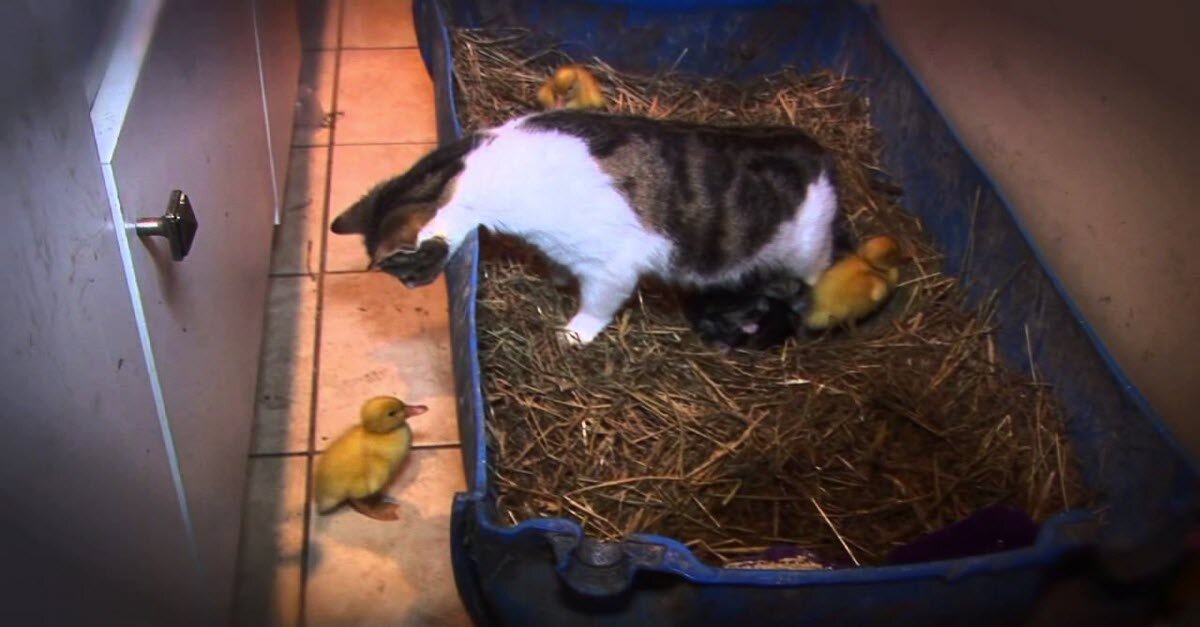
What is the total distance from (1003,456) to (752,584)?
640 millimetres

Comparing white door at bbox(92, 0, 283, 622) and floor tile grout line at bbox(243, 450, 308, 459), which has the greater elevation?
white door at bbox(92, 0, 283, 622)

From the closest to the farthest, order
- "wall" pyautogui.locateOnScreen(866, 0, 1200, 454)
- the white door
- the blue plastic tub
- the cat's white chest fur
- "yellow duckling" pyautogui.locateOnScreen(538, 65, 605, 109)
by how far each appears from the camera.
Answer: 1. the white door
2. the blue plastic tub
3. "wall" pyautogui.locateOnScreen(866, 0, 1200, 454)
4. the cat's white chest fur
5. "yellow duckling" pyautogui.locateOnScreen(538, 65, 605, 109)

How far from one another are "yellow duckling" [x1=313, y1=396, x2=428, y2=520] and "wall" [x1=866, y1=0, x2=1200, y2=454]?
3.74 feet

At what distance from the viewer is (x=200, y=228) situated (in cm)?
139

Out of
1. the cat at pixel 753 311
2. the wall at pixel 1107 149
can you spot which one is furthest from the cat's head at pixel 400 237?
the wall at pixel 1107 149

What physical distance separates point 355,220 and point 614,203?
44cm

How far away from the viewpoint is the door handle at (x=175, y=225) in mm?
1091

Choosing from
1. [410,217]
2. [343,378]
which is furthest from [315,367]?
[410,217]

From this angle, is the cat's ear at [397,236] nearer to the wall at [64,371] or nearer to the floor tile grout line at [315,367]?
the floor tile grout line at [315,367]

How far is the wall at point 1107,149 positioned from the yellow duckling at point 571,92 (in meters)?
0.75

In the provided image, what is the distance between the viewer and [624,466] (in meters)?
1.63

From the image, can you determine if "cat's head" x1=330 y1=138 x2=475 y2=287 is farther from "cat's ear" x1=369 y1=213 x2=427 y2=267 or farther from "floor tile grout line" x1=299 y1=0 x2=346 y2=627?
"floor tile grout line" x1=299 y1=0 x2=346 y2=627

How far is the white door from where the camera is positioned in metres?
1.08

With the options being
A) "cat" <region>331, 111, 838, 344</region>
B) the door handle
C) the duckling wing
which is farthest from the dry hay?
the door handle
